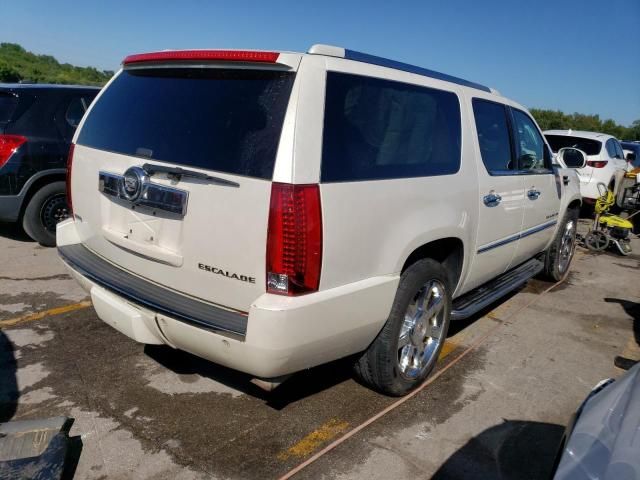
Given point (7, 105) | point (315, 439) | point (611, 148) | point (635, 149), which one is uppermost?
point (635, 149)

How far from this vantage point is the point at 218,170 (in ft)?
7.95

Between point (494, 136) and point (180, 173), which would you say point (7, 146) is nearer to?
point (180, 173)

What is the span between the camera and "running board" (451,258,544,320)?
3779mm

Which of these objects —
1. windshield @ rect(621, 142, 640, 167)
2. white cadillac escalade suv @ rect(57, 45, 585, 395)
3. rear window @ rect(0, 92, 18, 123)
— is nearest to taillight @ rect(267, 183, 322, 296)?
white cadillac escalade suv @ rect(57, 45, 585, 395)

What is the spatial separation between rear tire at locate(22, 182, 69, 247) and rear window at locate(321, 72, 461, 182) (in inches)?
178

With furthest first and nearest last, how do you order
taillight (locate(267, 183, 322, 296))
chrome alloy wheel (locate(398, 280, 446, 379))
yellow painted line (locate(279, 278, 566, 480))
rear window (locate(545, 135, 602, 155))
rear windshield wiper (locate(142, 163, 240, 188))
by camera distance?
rear window (locate(545, 135, 602, 155)) < chrome alloy wheel (locate(398, 280, 446, 379)) < yellow painted line (locate(279, 278, 566, 480)) < rear windshield wiper (locate(142, 163, 240, 188)) < taillight (locate(267, 183, 322, 296))

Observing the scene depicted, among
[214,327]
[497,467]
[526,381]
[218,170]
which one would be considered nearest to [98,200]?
[218,170]

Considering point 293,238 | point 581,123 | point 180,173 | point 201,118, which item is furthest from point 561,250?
point 581,123

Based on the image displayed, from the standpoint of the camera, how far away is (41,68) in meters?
52.5

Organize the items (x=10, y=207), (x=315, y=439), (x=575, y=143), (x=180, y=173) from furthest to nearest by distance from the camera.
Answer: (x=575, y=143)
(x=10, y=207)
(x=315, y=439)
(x=180, y=173)

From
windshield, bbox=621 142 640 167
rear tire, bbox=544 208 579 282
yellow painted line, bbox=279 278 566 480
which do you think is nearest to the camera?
yellow painted line, bbox=279 278 566 480

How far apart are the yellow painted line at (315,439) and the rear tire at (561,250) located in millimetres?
3773

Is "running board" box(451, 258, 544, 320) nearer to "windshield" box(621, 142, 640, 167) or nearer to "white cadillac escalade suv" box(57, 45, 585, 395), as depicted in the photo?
"white cadillac escalade suv" box(57, 45, 585, 395)

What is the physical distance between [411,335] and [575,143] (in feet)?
29.9
